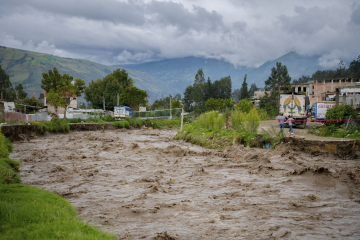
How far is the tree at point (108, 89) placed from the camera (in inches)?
3378

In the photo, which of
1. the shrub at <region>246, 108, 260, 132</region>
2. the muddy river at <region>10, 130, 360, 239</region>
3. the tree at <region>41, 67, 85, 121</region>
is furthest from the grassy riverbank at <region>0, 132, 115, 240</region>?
the tree at <region>41, 67, 85, 121</region>

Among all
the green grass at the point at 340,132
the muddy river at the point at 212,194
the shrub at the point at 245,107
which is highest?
the shrub at the point at 245,107

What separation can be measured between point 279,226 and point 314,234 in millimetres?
701

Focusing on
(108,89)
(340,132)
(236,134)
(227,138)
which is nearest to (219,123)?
(227,138)

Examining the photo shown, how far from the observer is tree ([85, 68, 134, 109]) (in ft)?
282

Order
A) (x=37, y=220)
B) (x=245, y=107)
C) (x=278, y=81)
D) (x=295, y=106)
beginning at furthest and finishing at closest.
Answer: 1. (x=278, y=81)
2. (x=245, y=107)
3. (x=295, y=106)
4. (x=37, y=220)

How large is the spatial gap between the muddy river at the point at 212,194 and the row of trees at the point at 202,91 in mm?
106533

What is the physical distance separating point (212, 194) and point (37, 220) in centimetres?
532

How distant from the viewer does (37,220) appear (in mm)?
5367

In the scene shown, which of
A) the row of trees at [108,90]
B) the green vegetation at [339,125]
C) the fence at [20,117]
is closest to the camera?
the green vegetation at [339,125]

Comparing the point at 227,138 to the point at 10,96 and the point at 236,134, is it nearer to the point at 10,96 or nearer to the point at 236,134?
the point at 236,134

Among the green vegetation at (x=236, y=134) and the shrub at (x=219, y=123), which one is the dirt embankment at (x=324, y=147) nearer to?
the green vegetation at (x=236, y=134)

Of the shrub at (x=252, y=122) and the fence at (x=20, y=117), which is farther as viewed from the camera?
the fence at (x=20, y=117)

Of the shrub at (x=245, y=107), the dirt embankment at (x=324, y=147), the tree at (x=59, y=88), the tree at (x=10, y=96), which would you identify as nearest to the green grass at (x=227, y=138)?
the dirt embankment at (x=324, y=147)
